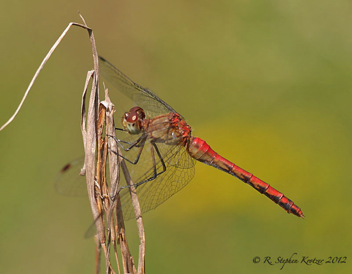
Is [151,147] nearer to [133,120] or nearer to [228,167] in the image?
[133,120]

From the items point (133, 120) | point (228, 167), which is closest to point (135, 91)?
point (133, 120)

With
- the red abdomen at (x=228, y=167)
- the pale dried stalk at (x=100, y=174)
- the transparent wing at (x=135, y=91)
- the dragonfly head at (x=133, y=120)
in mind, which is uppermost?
the transparent wing at (x=135, y=91)

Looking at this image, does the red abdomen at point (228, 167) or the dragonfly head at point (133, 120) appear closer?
the dragonfly head at point (133, 120)

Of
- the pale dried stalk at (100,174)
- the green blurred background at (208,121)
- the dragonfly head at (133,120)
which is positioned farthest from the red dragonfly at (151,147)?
the pale dried stalk at (100,174)

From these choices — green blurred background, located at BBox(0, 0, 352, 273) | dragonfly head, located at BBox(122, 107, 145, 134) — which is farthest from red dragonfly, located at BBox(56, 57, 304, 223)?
green blurred background, located at BBox(0, 0, 352, 273)

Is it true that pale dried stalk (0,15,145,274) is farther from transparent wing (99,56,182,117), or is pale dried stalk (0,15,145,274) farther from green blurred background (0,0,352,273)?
green blurred background (0,0,352,273)

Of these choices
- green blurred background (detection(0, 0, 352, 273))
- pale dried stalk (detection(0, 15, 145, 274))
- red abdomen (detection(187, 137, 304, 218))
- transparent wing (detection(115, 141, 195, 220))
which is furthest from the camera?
green blurred background (detection(0, 0, 352, 273))

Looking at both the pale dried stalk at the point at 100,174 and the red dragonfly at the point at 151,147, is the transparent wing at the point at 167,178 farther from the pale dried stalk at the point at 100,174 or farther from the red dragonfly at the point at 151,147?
the pale dried stalk at the point at 100,174

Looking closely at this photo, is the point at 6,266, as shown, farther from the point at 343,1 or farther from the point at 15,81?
the point at 343,1

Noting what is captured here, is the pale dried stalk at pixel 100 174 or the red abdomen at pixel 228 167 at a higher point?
the red abdomen at pixel 228 167
